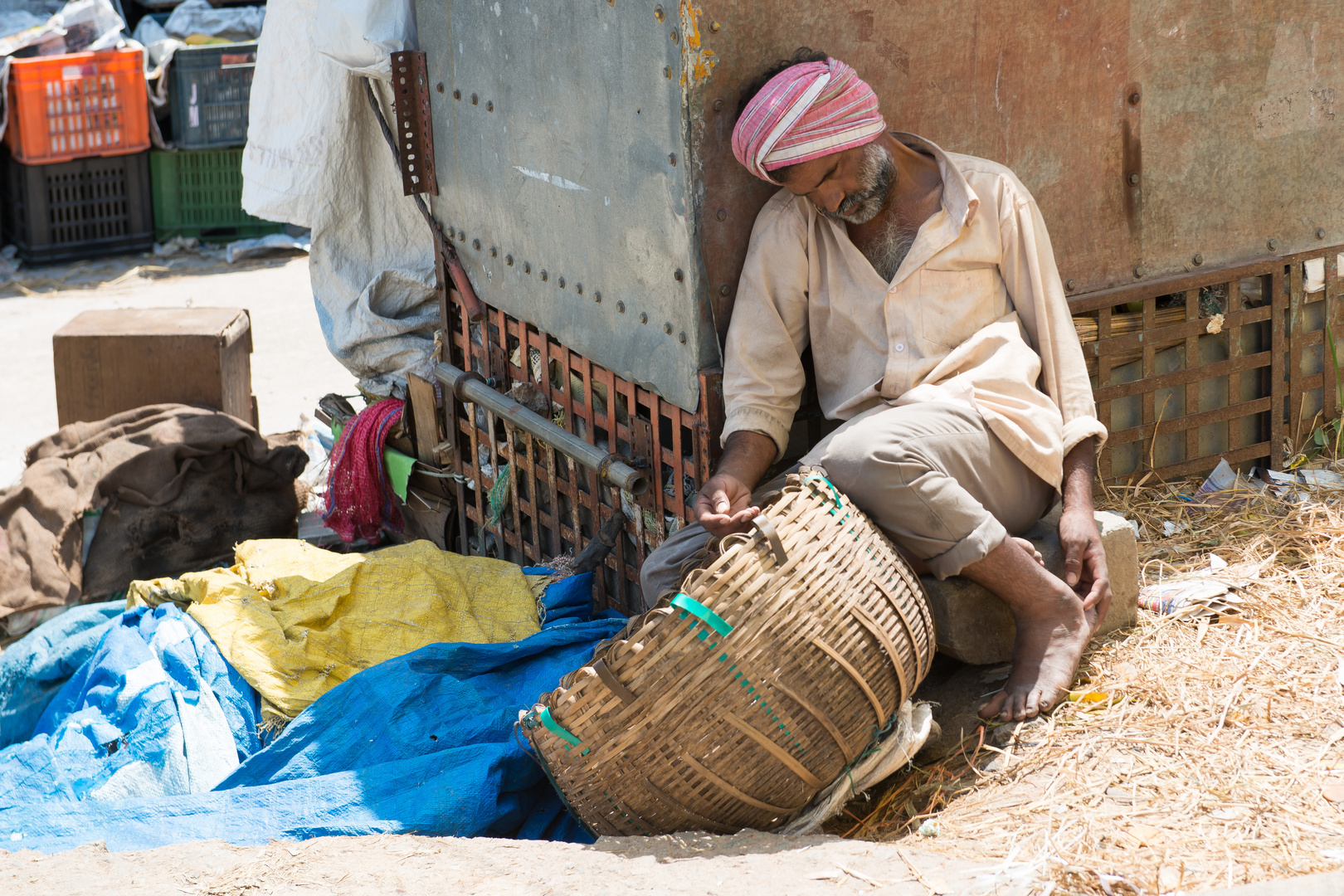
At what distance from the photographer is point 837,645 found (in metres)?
2.54

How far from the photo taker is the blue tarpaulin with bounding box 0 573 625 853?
9.49 ft

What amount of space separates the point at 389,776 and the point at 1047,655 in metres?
1.53

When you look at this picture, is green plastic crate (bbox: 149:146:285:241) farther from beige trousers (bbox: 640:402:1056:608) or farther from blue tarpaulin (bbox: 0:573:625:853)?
beige trousers (bbox: 640:402:1056:608)

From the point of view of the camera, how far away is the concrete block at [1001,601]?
291cm

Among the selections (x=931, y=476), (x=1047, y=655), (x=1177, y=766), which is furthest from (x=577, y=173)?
(x=1177, y=766)

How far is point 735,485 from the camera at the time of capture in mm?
2943

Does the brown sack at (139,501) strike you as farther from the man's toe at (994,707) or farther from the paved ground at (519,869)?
the man's toe at (994,707)

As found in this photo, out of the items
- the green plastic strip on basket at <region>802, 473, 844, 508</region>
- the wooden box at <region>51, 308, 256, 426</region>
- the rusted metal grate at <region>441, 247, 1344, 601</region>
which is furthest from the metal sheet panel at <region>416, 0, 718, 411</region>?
the wooden box at <region>51, 308, 256, 426</region>

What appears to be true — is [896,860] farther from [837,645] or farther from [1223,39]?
[1223,39]

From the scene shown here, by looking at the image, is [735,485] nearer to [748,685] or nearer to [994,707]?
[748,685]

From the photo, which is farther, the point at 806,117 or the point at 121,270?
the point at 121,270

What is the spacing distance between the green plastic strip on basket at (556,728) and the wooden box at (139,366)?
121 inches

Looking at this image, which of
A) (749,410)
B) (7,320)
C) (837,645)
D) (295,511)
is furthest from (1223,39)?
(7,320)

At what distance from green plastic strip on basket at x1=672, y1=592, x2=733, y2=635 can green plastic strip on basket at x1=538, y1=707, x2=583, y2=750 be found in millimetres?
354
